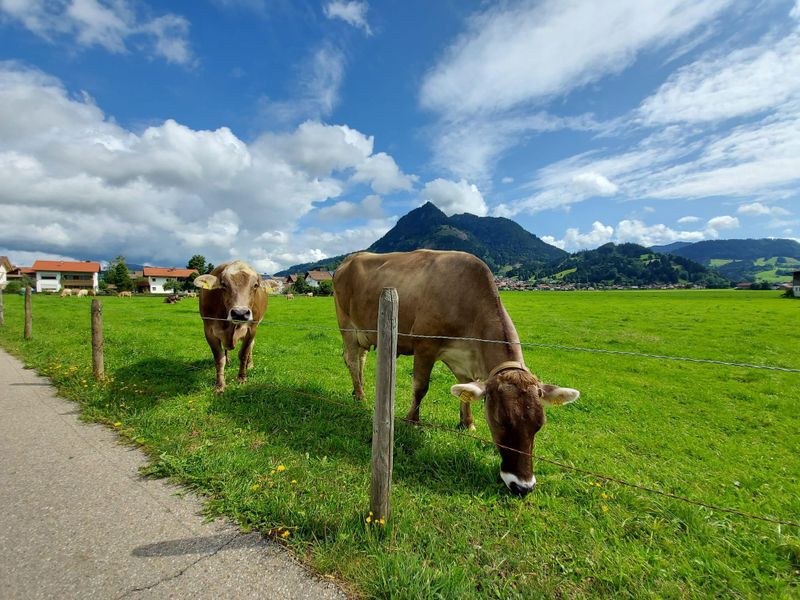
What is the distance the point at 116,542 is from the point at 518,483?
3.72 metres

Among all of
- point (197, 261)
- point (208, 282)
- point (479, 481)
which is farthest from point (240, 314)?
point (197, 261)

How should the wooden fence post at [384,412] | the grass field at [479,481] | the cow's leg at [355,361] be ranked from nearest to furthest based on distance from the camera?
1. the grass field at [479,481]
2. the wooden fence post at [384,412]
3. the cow's leg at [355,361]

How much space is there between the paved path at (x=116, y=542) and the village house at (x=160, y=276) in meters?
122

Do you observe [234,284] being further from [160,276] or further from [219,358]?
[160,276]

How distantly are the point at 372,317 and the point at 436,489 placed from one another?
3560 millimetres

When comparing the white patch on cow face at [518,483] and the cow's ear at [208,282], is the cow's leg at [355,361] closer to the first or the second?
the cow's ear at [208,282]

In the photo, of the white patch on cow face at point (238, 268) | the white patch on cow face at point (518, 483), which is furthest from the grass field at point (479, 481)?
the white patch on cow face at point (238, 268)

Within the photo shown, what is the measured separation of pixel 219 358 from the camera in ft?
24.7

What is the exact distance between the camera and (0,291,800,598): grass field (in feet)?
9.77

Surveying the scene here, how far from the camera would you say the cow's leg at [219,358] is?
7.29 metres

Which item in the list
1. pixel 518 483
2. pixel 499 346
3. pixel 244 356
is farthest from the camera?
pixel 244 356

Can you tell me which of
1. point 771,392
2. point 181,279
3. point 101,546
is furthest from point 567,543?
point 181,279

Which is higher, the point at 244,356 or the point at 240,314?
the point at 240,314

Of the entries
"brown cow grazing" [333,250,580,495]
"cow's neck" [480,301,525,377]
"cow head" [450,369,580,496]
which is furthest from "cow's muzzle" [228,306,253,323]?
"cow head" [450,369,580,496]
